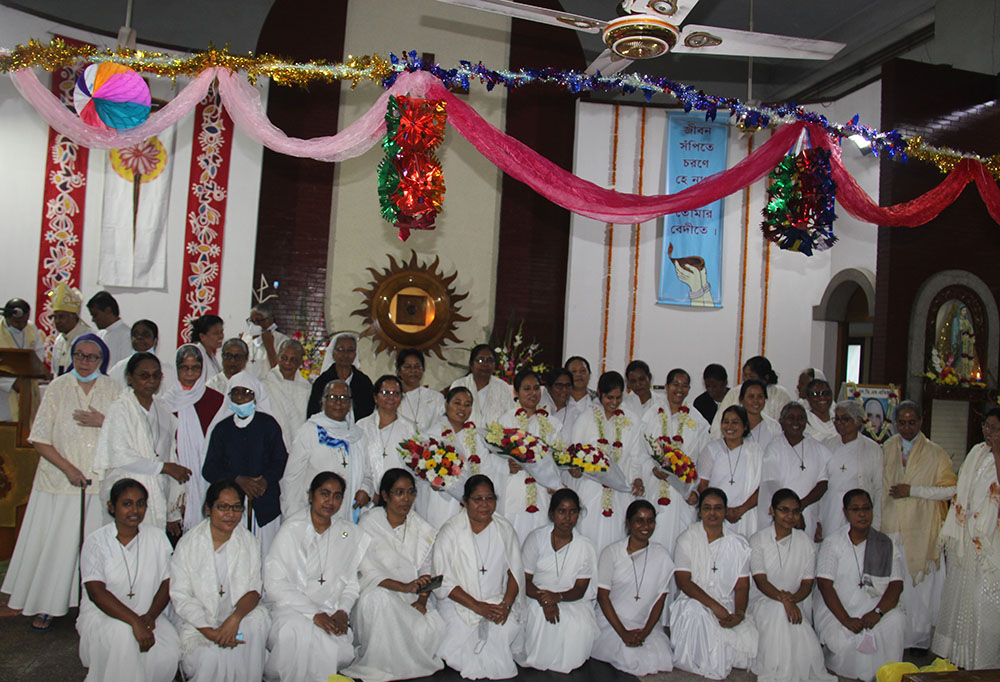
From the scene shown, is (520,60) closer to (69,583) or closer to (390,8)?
(390,8)

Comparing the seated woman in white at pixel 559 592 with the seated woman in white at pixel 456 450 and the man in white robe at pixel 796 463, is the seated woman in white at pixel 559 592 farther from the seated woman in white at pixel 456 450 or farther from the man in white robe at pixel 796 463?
the man in white robe at pixel 796 463

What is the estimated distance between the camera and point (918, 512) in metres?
5.86

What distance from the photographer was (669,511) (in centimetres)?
582

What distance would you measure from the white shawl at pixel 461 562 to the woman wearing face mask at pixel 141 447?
149 centimetres

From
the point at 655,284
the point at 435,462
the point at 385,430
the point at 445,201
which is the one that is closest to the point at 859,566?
the point at 435,462

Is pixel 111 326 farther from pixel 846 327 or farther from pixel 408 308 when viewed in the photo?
pixel 846 327

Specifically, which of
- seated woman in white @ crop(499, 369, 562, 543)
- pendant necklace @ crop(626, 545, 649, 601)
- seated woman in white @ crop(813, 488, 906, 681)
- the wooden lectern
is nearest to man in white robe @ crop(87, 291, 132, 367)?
the wooden lectern

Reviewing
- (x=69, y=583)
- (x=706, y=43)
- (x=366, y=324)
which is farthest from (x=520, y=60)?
(x=69, y=583)

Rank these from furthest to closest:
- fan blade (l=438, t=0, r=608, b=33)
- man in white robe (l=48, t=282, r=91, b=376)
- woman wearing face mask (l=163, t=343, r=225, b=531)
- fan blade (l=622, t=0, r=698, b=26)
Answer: man in white robe (l=48, t=282, r=91, b=376), woman wearing face mask (l=163, t=343, r=225, b=531), fan blade (l=438, t=0, r=608, b=33), fan blade (l=622, t=0, r=698, b=26)

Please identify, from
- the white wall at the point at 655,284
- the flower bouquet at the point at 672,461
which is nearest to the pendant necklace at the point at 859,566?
the flower bouquet at the point at 672,461

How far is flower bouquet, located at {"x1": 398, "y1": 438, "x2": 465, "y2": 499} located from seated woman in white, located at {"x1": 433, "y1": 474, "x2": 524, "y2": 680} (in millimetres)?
120

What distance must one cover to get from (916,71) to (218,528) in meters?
7.63

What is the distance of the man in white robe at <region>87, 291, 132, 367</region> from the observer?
610cm

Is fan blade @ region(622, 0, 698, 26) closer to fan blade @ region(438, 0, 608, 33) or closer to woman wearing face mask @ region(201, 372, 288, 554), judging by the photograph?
fan blade @ region(438, 0, 608, 33)
